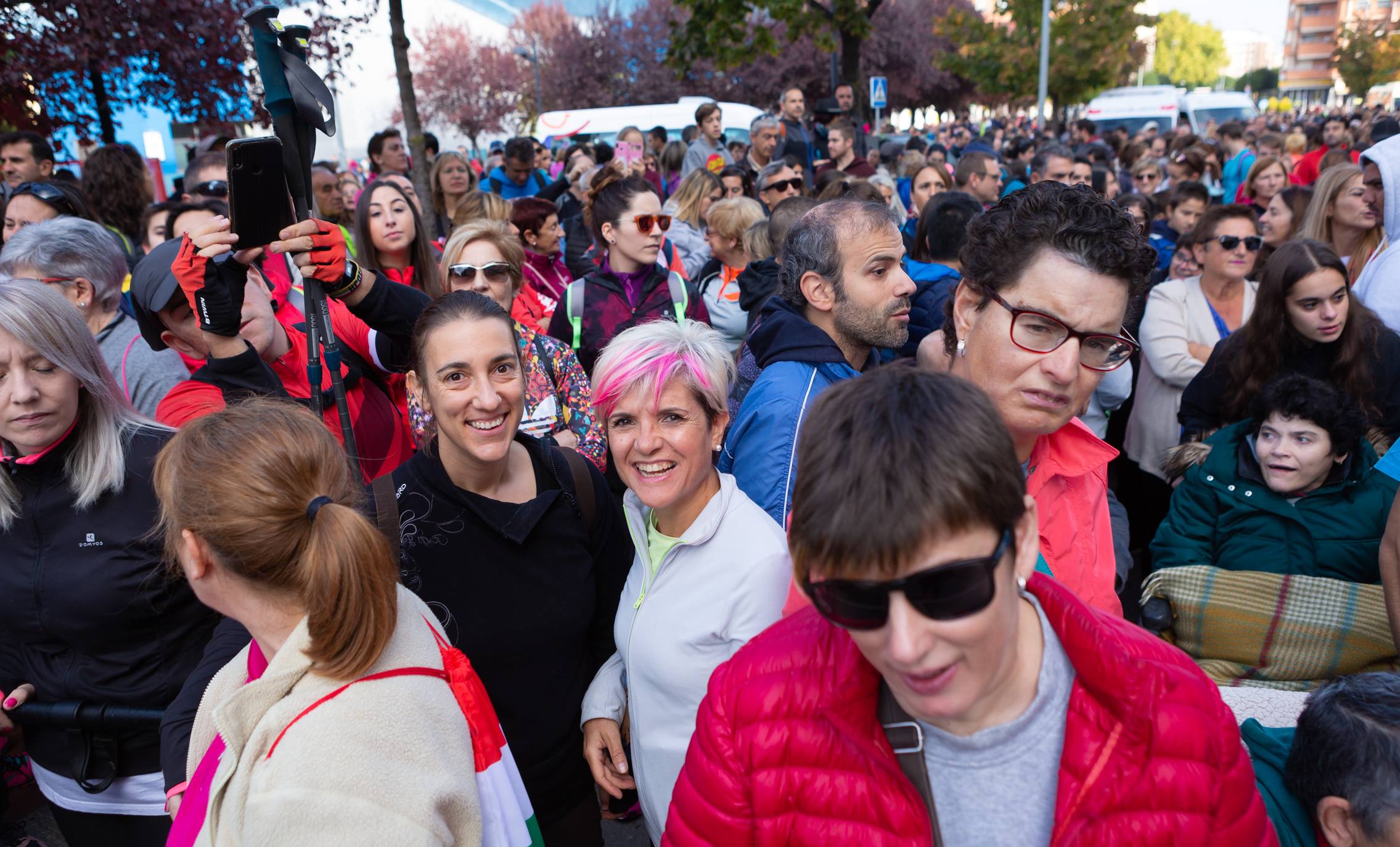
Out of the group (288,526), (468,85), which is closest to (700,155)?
(288,526)

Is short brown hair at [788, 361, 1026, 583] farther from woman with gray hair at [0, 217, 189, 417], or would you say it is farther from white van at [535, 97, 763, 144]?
white van at [535, 97, 763, 144]

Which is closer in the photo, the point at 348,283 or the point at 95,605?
the point at 95,605

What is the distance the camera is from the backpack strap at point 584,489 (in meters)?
2.55

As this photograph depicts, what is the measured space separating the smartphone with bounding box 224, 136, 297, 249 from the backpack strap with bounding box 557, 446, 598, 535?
1.03 metres

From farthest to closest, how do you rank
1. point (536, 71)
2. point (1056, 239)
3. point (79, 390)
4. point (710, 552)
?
point (536, 71) < point (79, 390) < point (710, 552) < point (1056, 239)

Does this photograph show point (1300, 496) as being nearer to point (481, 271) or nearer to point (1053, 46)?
point (481, 271)

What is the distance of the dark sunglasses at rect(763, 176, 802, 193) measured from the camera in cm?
748

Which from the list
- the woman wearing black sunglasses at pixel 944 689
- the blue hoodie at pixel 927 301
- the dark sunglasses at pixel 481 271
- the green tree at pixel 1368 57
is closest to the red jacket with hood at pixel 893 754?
the woman wearing black sunglasses at pixel 944 689

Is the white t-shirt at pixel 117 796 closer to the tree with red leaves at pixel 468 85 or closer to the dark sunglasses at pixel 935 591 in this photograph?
the dark sunglasses at pixel 935 591

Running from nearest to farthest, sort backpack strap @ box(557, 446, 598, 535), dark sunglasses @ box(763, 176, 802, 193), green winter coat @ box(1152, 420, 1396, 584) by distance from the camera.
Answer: backpack strap @ box(557, 446, 598, 535) < green winter coat @ box(1152, 420, 1396, 584) < dark sunglasses @ box(763, 176, 802, 193)

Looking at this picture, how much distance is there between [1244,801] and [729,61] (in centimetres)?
1687

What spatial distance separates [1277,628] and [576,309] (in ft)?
11.5

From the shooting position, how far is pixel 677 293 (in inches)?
203

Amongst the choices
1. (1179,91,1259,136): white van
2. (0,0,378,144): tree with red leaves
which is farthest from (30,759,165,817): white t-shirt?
(1179,91,1259,136): white van
